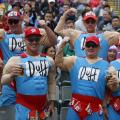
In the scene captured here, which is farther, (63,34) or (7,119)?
(63,34)

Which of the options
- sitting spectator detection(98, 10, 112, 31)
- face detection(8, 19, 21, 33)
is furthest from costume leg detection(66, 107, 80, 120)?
sitting spectator detection(98, 10, 112, 31)

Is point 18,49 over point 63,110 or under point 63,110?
over

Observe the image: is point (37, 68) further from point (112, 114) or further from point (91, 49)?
point (112, 114)

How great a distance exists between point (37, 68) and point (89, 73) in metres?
0.74

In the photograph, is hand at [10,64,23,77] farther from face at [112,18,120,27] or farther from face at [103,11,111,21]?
face at [103,11,111,21]

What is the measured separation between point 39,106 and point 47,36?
1.50 metres

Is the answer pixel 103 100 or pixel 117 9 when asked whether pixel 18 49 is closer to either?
pixel 103 100

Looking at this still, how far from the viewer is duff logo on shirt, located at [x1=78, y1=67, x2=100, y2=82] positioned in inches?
300

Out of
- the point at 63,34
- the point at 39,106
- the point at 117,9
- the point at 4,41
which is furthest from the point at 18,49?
the point at 117,9

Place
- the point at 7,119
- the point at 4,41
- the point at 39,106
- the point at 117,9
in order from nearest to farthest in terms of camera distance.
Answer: the point at 39,106, the point at 7,119, the point at 4,41, the point at 117,9

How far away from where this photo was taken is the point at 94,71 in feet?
25.0

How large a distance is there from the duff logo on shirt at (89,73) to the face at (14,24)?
5.37 feet

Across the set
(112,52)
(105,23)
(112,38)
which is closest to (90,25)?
(112,38)

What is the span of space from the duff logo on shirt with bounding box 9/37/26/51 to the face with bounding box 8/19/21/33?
148 mm
